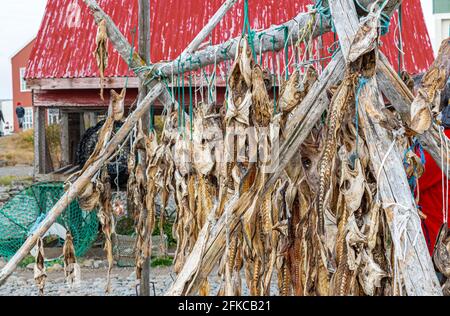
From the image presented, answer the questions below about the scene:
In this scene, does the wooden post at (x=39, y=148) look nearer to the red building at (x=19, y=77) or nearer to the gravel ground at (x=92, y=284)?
the gravel ground at (x=92, y=284)

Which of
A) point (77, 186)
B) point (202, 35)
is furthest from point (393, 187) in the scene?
point (202, 35)

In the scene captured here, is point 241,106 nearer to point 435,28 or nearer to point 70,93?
point 70,93

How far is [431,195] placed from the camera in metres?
3.30

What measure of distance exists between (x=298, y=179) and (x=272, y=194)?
13 centimetres

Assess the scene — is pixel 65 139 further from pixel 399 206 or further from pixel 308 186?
pixel 399 206

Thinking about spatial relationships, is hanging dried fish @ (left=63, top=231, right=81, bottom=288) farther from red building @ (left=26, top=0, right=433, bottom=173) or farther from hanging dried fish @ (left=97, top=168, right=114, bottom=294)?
red building @ (left=26, top=0, right=433, bottom=173)

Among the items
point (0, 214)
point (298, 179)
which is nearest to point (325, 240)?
point (298, 179)

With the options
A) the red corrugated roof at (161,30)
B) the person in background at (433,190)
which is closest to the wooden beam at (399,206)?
the person in background at (433,190)

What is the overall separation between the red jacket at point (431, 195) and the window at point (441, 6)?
10.9 meters

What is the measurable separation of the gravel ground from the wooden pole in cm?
334

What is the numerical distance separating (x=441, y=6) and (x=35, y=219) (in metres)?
9.65

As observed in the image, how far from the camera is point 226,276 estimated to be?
7.93ft

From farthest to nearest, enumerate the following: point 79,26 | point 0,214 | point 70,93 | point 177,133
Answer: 1. point 79,26
2. point 70,93
3. point 0,214
4. point 177,133

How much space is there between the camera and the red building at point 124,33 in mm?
8531
